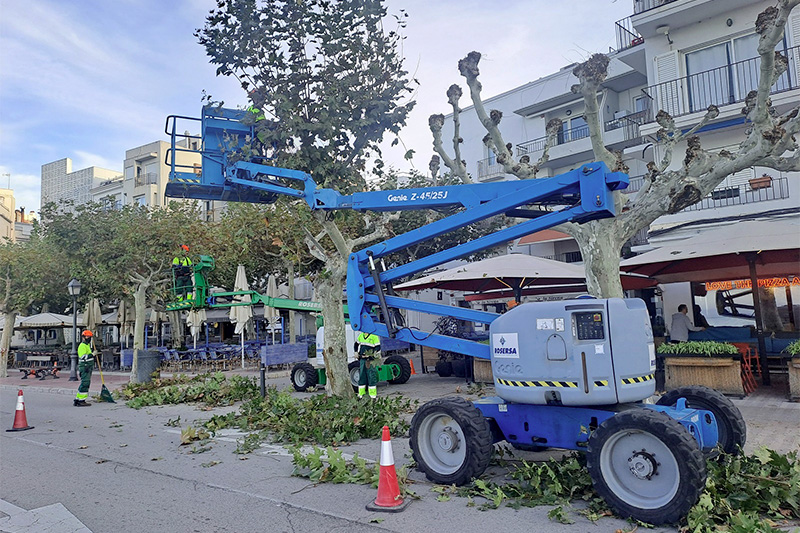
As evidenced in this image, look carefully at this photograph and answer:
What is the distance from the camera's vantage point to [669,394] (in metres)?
6.59

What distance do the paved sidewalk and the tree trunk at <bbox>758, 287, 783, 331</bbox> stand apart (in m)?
3.86

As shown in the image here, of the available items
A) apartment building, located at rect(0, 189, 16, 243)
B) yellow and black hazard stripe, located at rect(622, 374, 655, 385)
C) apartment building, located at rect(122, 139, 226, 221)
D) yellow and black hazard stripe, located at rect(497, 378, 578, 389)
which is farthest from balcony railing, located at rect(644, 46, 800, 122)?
apartment building, located at rect(0, 189, 16, 243)

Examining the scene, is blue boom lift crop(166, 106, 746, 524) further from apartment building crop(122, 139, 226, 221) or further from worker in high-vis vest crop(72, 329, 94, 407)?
apartment building crop(122, 139, 226, 221)

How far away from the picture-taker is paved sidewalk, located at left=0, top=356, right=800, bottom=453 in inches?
309

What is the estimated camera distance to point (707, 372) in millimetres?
11031

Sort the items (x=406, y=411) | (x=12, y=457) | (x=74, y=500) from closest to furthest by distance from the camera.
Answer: (x=74, y=500) → (x=12, y=457) → (x=406, y=411)

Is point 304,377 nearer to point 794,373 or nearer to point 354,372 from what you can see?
point 354,372

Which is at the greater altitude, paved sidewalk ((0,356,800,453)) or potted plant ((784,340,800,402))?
potted plant ((784,340,800,402))

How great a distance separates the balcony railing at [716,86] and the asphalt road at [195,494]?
54.1 feet

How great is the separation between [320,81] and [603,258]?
6723mm

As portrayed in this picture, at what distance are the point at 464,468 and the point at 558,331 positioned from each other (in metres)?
1.75

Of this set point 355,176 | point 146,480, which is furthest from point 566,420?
point 355,176

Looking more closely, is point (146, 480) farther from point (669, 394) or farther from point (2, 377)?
point (2, 377)

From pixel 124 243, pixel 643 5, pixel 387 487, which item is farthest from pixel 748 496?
pixel 124 243
